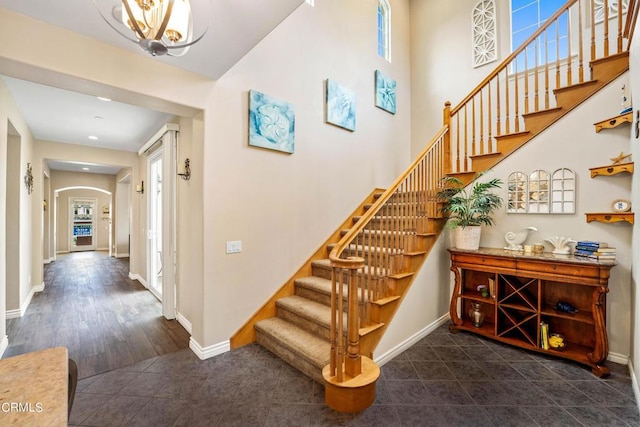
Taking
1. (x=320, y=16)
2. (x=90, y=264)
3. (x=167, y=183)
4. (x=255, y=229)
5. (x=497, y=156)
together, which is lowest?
(x=90, y=264)

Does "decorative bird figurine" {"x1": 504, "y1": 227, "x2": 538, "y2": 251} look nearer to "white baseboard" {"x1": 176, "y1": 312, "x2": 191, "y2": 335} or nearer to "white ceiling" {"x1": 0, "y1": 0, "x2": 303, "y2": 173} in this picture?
"white ceiling" {"x1": 0, "y1": 0, "x2": 303, "y2": 173}

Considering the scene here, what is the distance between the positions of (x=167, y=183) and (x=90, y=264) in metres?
6.13

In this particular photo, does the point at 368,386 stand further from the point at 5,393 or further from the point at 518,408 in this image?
the point at 5,393

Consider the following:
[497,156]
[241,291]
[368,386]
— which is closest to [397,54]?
[497,156]

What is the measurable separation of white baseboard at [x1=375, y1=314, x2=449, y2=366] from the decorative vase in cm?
36

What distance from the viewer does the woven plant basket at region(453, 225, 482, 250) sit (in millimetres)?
3152

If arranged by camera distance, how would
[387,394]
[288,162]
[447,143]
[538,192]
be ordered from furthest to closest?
[447,143], [288,162], [538,192], [387,394]

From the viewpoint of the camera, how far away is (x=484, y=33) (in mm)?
4711

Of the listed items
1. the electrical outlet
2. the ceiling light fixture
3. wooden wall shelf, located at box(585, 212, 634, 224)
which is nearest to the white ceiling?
the ceiling light fixture

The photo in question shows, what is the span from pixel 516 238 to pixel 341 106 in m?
2.79

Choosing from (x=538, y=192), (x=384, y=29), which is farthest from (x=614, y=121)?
(x=384, y=29)

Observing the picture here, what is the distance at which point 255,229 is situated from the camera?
10.2 ft

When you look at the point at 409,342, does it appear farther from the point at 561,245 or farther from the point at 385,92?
the point at 385,92

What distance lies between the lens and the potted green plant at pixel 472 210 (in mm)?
3133
